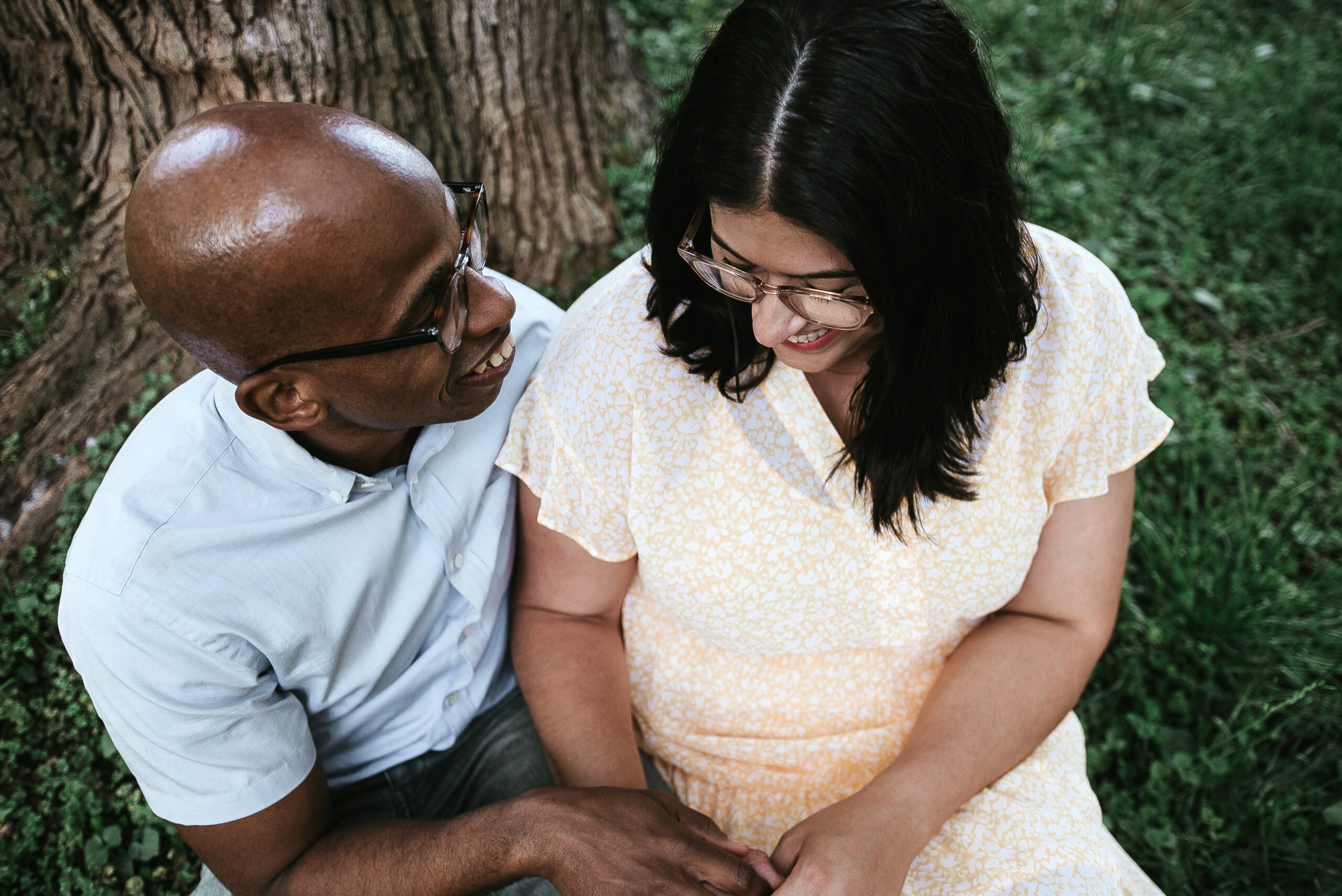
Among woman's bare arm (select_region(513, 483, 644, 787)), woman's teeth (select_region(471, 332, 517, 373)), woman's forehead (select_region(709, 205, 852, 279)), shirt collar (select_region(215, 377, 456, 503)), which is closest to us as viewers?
woman's forehead (select_region(709, 205, 852, 279))

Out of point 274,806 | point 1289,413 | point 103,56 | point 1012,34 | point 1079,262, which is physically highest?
point 103,56

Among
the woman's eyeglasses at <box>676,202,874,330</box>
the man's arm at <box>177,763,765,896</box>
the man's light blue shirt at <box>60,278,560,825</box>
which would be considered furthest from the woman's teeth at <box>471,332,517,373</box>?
the man's arm at <box>177,763,765,896</box>

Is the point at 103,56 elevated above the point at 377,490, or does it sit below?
above

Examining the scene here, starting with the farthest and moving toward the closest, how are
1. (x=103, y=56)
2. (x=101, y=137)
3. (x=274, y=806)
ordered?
(x=101, y=137), (x=103, y=56), (x=274, y=806)

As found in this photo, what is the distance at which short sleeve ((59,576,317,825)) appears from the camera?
161 cm

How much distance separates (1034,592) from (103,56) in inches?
105

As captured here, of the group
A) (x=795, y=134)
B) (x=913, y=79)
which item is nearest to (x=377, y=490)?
(x=795, y=134)

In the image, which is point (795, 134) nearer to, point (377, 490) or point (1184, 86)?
point (377, 490)

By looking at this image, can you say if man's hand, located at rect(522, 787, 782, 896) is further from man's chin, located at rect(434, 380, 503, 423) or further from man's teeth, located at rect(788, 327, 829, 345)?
man's teeth, located at rect(788, 327, 829, 345)

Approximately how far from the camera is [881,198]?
1.45m

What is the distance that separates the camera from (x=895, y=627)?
2.05 m

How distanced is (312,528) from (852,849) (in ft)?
4.19

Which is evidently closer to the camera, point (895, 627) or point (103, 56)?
point (895, 627)

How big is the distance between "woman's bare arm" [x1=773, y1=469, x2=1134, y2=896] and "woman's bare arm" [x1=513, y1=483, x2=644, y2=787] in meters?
0.46
